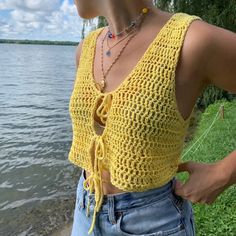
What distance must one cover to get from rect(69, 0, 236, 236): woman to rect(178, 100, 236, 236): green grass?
88.5 inches

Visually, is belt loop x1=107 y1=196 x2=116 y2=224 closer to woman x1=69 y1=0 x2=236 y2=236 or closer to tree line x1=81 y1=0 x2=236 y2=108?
woman x1=69 y1=0 x2=236 y2=236

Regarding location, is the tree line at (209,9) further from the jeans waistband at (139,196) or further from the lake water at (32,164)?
the jeans waistband at (139,196)

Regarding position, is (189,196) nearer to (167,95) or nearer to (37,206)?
(167,95)

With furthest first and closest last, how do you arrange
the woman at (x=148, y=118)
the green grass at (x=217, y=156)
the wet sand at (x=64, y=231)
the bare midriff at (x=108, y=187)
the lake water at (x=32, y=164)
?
the lake water at (x=32, y=164) < the wet sand at (x=64, y=231) < the green grass at (x=217, y=156) < the bare midriff at (x=108, y=187) < the woman at (x=148, y=118)

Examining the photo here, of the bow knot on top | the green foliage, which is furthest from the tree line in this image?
the bow knot on top

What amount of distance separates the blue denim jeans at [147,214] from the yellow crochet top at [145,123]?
0.03 meters

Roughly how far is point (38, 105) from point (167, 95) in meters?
16.4

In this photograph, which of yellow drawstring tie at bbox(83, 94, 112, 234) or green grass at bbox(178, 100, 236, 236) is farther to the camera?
green grass at bbox(178, 100, 236, 236)

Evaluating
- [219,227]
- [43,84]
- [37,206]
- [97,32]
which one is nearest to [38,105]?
[43,84]

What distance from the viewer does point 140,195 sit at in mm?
1253

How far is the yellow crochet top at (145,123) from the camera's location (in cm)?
120

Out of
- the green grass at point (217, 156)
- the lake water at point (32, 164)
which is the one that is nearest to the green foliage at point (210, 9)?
the green grass at point (217, 156)

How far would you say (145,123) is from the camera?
120 centimetres

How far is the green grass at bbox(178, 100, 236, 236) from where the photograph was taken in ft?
11.4
